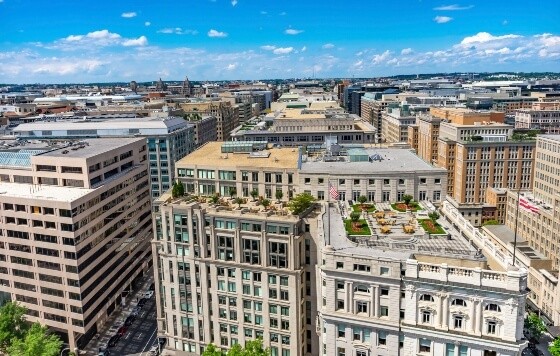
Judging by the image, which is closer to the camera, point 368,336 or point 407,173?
point 368,336

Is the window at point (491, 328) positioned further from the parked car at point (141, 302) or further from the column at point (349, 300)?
the parked car at point (141, 302)

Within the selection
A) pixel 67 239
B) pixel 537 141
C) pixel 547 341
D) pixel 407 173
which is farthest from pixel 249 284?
pixel 537 141

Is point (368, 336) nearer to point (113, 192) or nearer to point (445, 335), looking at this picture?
point (445, 335)

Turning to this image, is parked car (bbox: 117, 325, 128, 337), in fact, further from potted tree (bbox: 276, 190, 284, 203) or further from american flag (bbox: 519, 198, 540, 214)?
american flag (bbox: 519, 198, 540, 214)

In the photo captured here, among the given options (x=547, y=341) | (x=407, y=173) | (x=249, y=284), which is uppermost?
(x=407, y=173)

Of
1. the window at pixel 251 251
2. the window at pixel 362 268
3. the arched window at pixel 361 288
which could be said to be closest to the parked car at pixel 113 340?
the window at pixel 251 251

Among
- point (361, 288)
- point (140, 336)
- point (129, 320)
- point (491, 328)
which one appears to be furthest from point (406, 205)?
point (129, 320)

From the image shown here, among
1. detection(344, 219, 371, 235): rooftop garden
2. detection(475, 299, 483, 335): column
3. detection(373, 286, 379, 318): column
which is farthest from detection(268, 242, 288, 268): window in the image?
detection(475, 299, 483, 335): column
